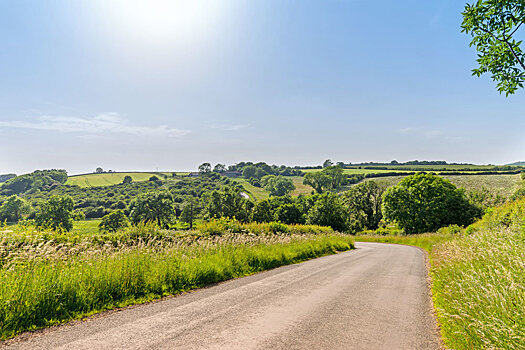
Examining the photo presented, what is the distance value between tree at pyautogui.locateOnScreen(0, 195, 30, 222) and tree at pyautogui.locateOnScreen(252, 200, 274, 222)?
6631 centimetres

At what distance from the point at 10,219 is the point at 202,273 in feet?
319

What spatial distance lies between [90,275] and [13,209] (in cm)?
9330

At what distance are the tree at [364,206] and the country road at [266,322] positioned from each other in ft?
202

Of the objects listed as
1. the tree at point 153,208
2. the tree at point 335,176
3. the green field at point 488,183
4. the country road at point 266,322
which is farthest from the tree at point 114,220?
the tree at point 335,176

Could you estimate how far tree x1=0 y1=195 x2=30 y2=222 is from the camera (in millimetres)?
73500

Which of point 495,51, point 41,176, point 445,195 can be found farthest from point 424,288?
point 41,176

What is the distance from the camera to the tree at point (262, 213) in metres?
74.4

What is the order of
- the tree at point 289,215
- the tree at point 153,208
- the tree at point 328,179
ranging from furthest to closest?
the tree at point 328,179 → the tree at point 153,208 → the tree at point 289,215

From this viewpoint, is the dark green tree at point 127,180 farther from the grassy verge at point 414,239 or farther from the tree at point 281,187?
the grassy verge at point 414,239

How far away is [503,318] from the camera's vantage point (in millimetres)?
3922

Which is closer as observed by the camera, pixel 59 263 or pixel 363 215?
pixel 59 263

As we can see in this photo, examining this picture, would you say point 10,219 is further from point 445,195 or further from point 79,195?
point 445,195

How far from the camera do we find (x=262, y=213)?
247 ft

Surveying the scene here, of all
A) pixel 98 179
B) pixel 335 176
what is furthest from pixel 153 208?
pixel 98 179
